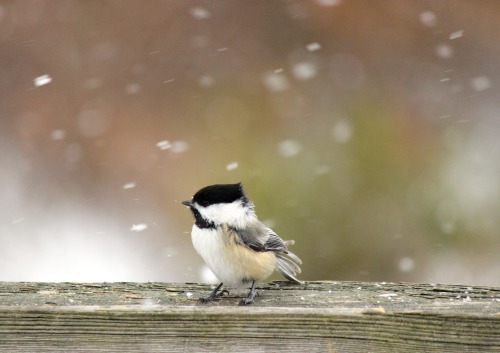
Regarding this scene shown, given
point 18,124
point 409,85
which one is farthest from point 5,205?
point 409,85

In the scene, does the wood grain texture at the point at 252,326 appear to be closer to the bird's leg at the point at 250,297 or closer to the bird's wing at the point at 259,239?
the bird's leg at the point at 250,297

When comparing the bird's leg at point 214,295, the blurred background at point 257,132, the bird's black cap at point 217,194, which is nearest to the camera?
the bird's leg at point 214,295

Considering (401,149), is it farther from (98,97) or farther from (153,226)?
(98,97)

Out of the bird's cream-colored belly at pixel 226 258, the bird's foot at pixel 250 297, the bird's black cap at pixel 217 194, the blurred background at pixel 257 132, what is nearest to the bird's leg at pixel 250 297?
the bird's foot at pixel 250 297

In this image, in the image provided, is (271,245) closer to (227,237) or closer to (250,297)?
(227,237)

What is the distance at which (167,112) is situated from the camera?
495cm

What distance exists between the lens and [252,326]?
2150 millimetres

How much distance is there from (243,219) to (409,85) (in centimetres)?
221

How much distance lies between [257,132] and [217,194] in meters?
1.87

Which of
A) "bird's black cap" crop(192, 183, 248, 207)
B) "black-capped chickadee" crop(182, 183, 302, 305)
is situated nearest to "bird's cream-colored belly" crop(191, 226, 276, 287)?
"black-capped chickadee" crop(182, 183, 302, 305)

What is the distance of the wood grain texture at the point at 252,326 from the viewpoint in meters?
2.07

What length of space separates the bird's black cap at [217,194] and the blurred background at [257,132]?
5.03 ft

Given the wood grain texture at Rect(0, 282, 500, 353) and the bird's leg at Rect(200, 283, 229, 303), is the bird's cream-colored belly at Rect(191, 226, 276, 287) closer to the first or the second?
the bird's leg at Rect(200, 283, 229, 303)

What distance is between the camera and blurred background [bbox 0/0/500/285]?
4.50 metres
